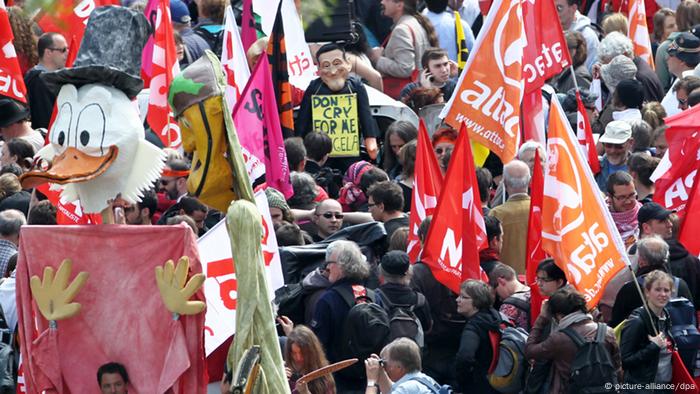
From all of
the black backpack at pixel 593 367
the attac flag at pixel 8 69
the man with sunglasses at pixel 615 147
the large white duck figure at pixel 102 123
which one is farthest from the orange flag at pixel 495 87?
the large white duck figure at pixel 102 123

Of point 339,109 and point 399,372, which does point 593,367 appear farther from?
point 339,109

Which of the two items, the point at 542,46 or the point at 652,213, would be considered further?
the point at 542,46

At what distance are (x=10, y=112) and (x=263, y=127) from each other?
2540 millimetres

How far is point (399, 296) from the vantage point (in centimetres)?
1305

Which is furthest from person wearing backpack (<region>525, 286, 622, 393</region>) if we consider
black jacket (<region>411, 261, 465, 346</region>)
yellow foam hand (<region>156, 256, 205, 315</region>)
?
yellow foam hand (<region>156, 256, 205, 315</region>)

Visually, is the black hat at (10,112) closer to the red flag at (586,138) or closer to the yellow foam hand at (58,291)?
the red flag at (586,138)

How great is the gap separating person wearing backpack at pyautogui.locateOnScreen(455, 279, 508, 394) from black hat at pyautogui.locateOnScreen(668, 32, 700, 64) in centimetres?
597

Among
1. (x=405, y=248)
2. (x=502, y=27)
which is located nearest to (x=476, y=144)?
(x=502, y=27)

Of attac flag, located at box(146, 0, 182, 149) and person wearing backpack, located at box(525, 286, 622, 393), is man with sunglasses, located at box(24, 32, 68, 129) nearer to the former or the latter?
attac flag, located at box(146, 0, 182, 149)

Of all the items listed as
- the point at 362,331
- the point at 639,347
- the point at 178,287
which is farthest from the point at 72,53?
the point at 178,287

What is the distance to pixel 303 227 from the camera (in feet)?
49.2

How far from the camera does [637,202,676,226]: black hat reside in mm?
13953

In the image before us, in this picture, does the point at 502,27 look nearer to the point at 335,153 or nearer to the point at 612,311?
the point at 335,153

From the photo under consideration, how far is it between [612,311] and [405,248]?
1.56 metres
